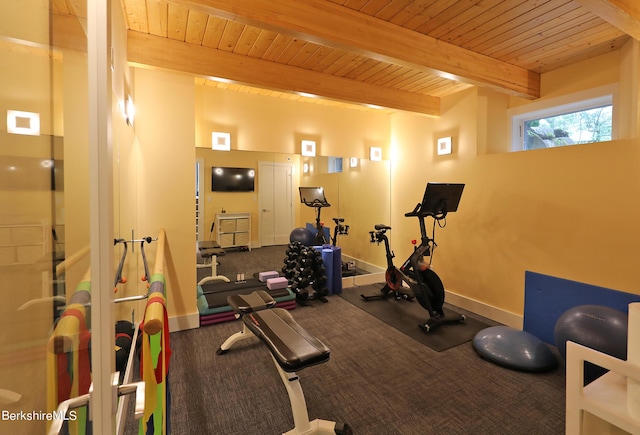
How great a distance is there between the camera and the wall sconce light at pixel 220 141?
402 cm

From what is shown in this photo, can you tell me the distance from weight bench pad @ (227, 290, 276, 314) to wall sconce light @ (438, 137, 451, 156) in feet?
10.7

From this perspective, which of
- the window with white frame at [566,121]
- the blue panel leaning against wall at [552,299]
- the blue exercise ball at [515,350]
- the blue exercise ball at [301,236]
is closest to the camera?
the blue exercise ball at [515,350]

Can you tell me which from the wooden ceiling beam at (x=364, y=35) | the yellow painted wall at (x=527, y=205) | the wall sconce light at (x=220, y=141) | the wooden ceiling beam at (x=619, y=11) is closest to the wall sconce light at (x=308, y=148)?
the wall sconce light at (x=220, y=141)

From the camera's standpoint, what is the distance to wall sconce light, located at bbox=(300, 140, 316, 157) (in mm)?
4754

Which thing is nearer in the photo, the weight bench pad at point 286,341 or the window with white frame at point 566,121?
the weight bench pad at point 286,341

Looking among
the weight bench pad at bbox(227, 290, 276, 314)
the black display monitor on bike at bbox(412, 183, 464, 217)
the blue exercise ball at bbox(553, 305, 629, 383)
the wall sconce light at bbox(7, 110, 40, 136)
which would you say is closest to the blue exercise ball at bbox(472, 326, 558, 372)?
the blue exercise ball at bbox(553, 305, 629, 383)

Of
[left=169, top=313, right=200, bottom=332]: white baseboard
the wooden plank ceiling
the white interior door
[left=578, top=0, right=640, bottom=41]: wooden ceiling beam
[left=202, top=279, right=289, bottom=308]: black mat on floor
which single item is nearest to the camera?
[left=578, top=0, right=640, bottom=41]: wooden ceiling beam

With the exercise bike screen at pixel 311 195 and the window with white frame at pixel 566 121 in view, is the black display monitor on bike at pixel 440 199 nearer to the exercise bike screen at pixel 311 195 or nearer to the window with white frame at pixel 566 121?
the window with white frame at pixel 566 121

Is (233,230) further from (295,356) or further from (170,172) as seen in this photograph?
(295,356)

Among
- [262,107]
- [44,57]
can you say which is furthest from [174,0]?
[262,107]

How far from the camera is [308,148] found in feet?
15.7

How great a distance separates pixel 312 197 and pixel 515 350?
131 inches

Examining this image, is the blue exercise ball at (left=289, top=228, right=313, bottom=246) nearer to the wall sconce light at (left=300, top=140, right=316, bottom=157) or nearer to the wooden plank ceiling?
the wall sconce light at (left=300, top=140, right=316, bottom=157)

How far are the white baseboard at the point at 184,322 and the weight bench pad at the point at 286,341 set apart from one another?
1.40 meters
